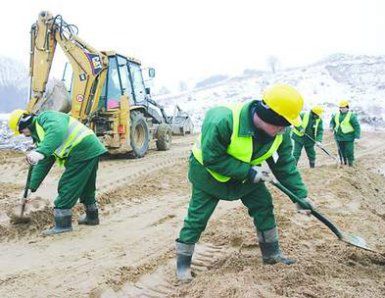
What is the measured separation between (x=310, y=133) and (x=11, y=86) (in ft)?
71.2

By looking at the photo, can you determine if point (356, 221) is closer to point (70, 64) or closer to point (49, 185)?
point (49, 185)


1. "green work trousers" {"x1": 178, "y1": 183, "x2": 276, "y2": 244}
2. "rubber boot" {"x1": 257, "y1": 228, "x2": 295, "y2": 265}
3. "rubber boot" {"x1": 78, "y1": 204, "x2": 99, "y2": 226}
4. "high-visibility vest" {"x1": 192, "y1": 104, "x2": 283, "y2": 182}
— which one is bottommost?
"rubber boot" {"x1": 78, "y1": 204, "x2": 99, "y2": 226}

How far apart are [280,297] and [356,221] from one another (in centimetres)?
287

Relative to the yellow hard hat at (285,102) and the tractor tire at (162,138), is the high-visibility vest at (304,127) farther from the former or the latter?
the yellow hard hat at (285,102)

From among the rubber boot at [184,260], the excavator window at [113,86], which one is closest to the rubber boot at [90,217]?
the rubber boot at [184,260]

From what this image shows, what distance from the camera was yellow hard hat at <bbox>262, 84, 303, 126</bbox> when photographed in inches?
139

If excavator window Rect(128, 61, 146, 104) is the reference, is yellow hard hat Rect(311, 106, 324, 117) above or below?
below

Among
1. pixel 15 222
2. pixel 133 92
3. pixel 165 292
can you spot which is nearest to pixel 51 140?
pixel 15 222

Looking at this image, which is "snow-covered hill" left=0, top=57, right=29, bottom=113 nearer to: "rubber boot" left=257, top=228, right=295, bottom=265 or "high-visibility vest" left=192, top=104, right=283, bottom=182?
"rubber boot" left=257, top=228, right=295, bottom=265

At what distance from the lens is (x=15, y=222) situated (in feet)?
19.9

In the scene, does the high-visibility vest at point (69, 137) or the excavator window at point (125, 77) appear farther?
the excavator window at point (125, 77)

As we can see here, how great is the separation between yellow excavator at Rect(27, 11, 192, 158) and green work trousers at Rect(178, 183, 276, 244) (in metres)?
7.49

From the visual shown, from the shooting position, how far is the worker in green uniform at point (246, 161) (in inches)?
142

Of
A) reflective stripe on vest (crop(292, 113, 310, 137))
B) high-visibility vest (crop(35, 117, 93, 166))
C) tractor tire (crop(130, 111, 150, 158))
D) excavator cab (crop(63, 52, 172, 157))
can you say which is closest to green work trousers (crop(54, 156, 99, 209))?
high-visibility vest (crop(35, 117, 93, 166))
